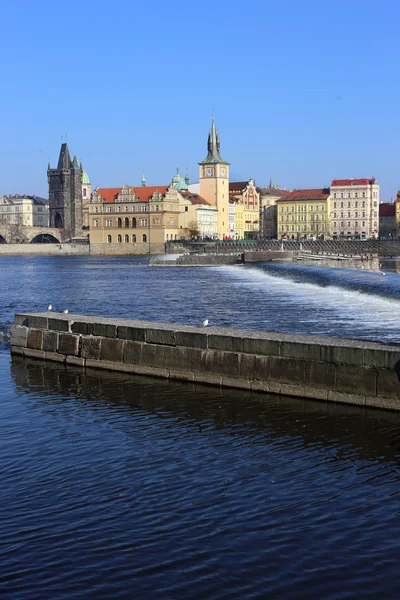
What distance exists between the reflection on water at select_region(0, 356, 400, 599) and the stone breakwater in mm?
481

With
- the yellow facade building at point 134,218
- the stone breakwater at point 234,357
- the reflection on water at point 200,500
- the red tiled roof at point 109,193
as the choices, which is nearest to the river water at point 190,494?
the reflection on water at point 200,500

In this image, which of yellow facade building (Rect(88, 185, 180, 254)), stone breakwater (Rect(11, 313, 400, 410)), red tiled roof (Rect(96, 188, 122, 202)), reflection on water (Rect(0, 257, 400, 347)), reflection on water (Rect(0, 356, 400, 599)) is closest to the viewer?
reflection on water (Rect(0, 356, 400, 599))

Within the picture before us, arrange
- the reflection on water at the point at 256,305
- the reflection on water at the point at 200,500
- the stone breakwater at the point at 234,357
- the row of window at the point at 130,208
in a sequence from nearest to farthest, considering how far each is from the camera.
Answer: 1. the reflection on water at the point at 200,500
2. the stone breakwater at the point at 234,357
3. the reflection on water at the point at 256,305
4. the row of window at the point at 130,208

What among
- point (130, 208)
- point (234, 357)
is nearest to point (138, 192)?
point (130, 208)

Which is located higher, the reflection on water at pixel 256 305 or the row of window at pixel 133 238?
the row of window at pixel 133 238

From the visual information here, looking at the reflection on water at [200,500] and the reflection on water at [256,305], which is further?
the reflection on water at [256,305]

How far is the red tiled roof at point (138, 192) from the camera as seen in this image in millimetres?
188750

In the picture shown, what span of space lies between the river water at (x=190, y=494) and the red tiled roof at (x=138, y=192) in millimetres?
171547

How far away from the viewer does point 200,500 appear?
10.5 metres

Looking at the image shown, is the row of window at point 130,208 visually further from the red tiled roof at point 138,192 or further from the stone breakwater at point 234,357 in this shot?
the stone breakwater at point 234,357

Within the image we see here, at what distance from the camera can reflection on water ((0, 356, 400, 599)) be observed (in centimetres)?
841

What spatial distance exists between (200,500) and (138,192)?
183584mm

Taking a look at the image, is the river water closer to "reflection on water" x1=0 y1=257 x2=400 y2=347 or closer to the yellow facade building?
"reflection on water" x1=0 y1=257 x2=400 y2=347

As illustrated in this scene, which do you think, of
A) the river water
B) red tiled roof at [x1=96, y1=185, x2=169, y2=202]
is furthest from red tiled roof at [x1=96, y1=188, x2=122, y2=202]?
the river water
